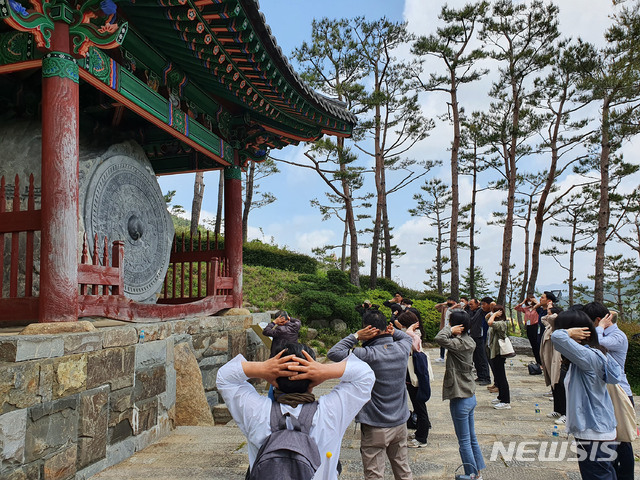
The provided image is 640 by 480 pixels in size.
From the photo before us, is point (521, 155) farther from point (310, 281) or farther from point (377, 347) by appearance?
point (377, 347)

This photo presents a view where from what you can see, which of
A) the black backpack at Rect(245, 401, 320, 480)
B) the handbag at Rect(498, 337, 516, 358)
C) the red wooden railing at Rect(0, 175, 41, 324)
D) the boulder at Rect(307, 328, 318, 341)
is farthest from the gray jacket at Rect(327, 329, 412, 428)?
the boulder at Rect(307, 328, 318, 341)

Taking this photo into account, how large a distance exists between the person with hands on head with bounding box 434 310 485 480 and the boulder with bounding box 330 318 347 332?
32.5 feet

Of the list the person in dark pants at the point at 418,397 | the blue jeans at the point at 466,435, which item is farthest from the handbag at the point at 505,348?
the blue jeans at the point at 466,435

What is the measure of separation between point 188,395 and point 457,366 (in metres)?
3.56

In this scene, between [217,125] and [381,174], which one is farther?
[381,174]

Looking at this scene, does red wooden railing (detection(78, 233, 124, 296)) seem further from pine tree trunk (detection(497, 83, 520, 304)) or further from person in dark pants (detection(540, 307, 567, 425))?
pine tree trunk (detection(497, 83, 520, 304))

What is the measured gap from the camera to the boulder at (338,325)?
14.4 metres

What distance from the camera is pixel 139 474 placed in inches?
166

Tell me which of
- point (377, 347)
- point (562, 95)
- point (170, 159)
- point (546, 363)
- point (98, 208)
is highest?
point (562, 95)

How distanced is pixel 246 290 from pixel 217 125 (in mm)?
9515

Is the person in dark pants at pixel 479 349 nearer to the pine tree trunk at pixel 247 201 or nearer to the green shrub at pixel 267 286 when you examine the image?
the green shrub at pixel 267 286

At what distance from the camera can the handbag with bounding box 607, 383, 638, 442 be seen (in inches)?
133

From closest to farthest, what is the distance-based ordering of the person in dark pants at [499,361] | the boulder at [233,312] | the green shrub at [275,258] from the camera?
the person in dark pants at [499,361] → the boulder at [233,312] → the green shrub at [275,258]

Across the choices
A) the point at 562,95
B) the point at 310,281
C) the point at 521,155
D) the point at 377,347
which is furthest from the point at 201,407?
the point at 521,155
